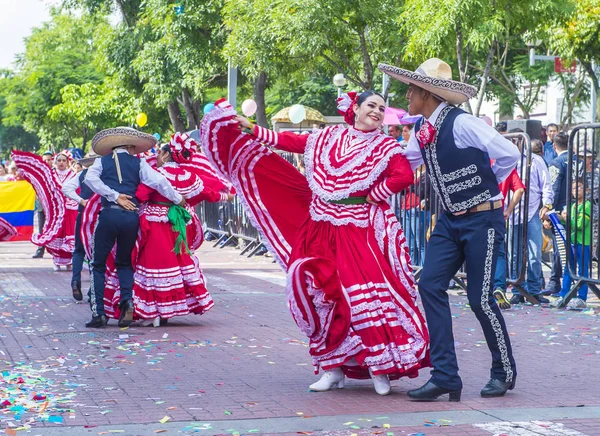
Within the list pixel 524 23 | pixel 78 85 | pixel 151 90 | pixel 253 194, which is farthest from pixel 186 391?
pixel 78 85

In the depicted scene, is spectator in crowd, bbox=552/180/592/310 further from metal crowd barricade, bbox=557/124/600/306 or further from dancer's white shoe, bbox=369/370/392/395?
dancer's white shoe, bbox=369/370/392/395

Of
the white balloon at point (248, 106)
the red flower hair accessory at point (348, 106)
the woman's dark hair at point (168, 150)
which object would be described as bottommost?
the woman's dark hair at point (168, 150)

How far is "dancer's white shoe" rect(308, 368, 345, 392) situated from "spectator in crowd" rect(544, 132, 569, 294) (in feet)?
20.1

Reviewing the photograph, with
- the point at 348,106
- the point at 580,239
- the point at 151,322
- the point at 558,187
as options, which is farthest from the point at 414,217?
the point at 348,106

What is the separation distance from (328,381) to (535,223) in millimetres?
6127

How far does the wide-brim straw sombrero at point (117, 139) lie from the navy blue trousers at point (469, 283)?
13.7 ft

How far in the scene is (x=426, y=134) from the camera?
6402mm

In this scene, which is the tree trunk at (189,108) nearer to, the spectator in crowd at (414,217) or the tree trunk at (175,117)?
the tree trunk at (175,117)

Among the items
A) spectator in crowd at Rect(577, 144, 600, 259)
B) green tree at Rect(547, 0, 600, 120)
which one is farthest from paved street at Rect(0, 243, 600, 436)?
green tree at Rect(547, 0, 600, 120)

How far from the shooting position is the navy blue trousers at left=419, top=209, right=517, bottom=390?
253 inches

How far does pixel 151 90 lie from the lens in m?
32.3

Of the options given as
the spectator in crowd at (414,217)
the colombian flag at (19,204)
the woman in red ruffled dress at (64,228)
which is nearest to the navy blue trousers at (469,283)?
the spectator in crowd at (414,217)

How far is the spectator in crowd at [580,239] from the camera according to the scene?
11.4 meters

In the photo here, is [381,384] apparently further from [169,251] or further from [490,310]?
[169,251]
